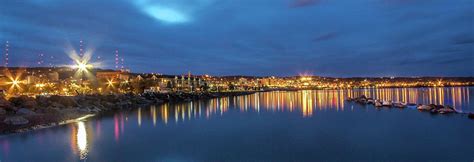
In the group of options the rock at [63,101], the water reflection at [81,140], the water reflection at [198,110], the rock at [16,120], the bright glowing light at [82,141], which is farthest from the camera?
the rock at [63,101]

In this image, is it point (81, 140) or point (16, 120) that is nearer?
point (81, 140)

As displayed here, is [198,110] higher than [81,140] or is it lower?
lower

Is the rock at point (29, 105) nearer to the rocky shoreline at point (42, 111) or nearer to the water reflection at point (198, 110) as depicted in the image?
the rocky shoreline at point (42, 111)

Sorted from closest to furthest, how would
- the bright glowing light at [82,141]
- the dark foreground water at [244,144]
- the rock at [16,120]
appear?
1. the dark foreground water at [244,144]
2. the bright glowing light at [82,141]
3. the rock at [16,120]

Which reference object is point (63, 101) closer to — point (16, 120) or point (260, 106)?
point (16, 120)

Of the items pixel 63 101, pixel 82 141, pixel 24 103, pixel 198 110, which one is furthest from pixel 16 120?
pixel 198 110

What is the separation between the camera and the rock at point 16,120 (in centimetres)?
2956

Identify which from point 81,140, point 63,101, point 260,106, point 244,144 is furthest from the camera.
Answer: point 260,106

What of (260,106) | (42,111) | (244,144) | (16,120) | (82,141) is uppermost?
(42,111)

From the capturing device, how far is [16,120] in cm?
2997

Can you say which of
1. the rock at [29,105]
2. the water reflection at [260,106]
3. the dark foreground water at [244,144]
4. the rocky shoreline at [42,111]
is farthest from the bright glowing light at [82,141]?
the rock at [29,105]

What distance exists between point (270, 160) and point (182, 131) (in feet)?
45.9

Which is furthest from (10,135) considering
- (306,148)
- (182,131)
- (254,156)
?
(306,148)

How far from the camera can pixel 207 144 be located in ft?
77.1
